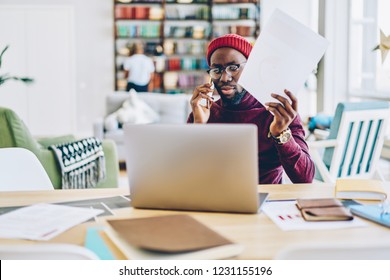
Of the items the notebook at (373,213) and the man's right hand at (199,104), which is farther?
the man's right hand at (199,104)

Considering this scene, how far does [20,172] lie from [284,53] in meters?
0.95

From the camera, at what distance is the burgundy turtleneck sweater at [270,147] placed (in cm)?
188

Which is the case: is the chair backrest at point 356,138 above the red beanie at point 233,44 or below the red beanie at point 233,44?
below

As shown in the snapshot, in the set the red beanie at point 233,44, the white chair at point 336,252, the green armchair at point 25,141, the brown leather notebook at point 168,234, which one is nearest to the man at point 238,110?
the red beanie at point 233,44

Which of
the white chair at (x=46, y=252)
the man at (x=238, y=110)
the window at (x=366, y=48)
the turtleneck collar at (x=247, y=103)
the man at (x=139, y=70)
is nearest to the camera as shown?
the white chair at (x=46, y=252)

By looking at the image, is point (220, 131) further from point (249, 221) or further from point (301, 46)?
point (301, 46)

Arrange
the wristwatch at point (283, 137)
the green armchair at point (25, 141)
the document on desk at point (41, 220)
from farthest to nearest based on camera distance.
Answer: the green armchair at point (25, 141)
the wristwatch at point (283, 137)
the document on desk at point (41, 220)

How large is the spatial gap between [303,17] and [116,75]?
3.26m

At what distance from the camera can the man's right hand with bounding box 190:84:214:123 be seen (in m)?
2.00

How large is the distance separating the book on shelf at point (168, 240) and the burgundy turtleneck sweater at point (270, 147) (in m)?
0.76

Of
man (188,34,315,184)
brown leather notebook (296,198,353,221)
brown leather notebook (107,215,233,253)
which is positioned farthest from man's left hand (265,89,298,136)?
brown leather notebook (107,215,233,253)

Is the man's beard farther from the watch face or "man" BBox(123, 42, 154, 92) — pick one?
"man" BBox(123, 42, 154, 92)

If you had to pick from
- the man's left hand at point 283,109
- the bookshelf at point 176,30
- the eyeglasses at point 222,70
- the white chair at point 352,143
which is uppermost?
the bookshelf at point 176,30

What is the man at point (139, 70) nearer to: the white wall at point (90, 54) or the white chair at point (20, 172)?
the white wall at point (90, 54)
